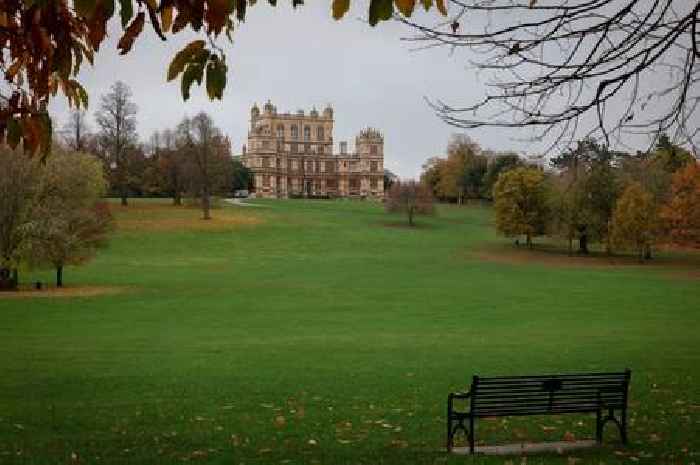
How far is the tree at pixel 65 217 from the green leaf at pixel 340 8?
35239 mm

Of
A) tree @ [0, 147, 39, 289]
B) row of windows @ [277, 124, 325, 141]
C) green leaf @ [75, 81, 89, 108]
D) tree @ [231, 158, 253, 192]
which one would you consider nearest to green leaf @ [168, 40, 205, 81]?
green leaf @ [75, 81, 89, 108]

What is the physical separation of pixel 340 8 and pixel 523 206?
67.3 metres

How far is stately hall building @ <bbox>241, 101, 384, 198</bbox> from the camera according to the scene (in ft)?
470

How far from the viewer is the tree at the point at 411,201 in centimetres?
9206

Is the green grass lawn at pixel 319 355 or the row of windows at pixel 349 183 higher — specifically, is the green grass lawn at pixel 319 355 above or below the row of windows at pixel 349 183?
below

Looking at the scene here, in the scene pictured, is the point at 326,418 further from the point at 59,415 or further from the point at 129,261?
the point at 129,261

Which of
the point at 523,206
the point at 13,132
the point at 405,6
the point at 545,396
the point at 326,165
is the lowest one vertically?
the point at 545,396

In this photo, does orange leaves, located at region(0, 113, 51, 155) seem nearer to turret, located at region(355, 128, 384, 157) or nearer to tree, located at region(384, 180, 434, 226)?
tree, located at region(384, 180, 434, 226)

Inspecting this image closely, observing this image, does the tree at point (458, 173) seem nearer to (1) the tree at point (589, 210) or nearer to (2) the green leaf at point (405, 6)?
(1) the tree at point (589, 210)

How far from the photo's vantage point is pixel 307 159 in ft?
495

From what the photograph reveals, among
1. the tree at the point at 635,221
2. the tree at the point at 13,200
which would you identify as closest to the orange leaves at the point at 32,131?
the tree at the point at 13,200

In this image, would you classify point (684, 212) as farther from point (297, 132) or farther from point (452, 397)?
point (297, 132)

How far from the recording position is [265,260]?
189 ft

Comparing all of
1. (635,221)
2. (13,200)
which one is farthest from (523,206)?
(13,200)
